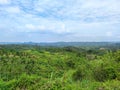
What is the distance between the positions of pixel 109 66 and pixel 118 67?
0.42 metres

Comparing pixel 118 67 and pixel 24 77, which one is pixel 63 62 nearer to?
pixel 118 67

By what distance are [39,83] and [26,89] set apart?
0.91 ft

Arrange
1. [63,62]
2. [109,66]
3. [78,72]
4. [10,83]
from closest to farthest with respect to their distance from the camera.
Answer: [10,83] → [109,66] → [78,72] → [63,62]

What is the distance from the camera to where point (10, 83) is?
3.93 m

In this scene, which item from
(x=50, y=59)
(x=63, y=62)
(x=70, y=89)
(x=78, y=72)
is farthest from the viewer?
(x=50, y=59)

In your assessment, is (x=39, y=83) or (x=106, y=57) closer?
(x=39, y=83)

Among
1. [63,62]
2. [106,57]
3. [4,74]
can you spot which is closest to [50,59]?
[63,62]

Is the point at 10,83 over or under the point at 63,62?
over

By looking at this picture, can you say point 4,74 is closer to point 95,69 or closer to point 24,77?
point 24,77

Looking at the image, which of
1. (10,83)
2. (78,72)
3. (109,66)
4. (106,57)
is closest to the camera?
(10,83)

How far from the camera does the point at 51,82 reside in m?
3.81

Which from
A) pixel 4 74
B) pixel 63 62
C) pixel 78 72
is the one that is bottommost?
pixel 63 62

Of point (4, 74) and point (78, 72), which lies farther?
point (78, 72)

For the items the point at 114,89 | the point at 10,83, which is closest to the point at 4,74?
the point at 10,83
